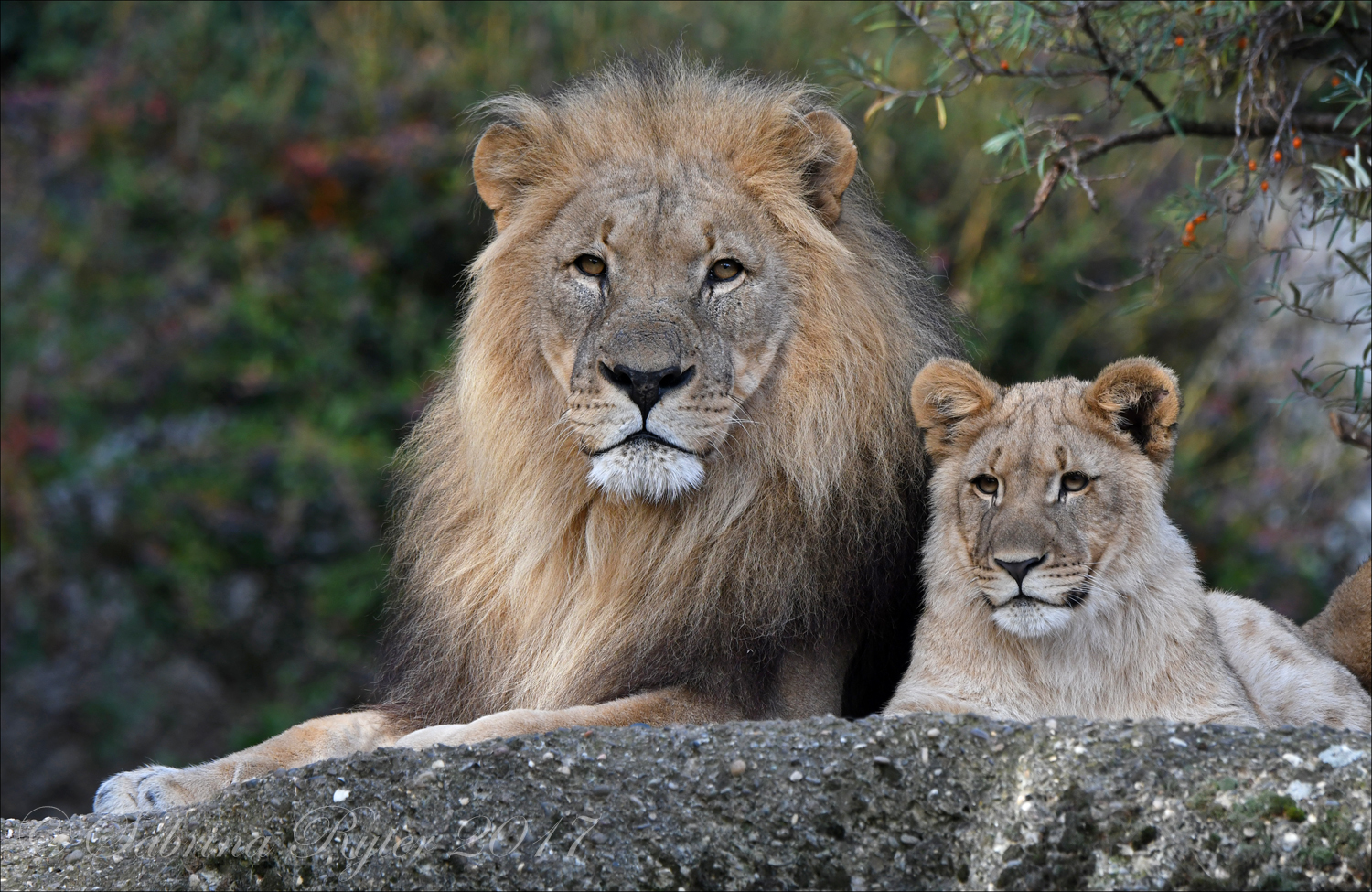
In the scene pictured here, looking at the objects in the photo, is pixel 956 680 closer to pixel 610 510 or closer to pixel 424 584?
pixel 610 510

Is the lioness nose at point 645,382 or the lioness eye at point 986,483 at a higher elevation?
the lioness nose at point 645,382

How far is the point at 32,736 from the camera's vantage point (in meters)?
6.98

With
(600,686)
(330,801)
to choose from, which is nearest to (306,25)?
(600,686)

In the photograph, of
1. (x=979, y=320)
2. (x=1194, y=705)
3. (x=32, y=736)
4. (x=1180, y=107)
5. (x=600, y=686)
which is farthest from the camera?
(x=979, y=320)

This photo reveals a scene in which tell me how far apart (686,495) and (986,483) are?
2.20ft

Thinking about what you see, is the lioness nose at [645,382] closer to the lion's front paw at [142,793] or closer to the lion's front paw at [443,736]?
the lion's front paw at [443,736]

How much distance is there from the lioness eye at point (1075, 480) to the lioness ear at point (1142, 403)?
0.16 m

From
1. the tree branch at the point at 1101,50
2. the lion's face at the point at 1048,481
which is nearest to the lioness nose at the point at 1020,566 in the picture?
the lion's face at the point at 1048,481

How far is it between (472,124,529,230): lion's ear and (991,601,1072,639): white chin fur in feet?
5.19

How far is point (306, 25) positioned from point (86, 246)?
1.95 metres

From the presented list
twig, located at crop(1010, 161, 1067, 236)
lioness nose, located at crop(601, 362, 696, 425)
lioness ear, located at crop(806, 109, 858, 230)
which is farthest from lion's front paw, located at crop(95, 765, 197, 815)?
twig, located at crop(1010, 161, 1067, 236)

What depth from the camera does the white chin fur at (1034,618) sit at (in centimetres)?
302

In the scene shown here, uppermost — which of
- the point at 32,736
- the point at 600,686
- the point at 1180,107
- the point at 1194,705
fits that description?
the point at 1180,107

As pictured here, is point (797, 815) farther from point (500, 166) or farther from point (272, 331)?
point (272, 331)
